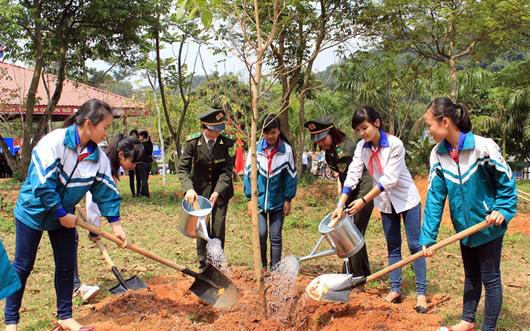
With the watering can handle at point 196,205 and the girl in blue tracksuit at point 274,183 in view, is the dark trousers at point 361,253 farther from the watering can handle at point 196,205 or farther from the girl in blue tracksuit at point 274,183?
the watering can handle at point 196,205

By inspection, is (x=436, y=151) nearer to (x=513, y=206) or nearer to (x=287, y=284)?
(x=513, y=206)

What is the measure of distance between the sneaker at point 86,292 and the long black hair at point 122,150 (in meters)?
1.04

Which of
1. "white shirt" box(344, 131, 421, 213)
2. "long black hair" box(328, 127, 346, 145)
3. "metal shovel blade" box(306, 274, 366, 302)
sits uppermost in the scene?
"long black hair" box(328, 127, 346, 145)

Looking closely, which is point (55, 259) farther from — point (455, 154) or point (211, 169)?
point (455, 154)

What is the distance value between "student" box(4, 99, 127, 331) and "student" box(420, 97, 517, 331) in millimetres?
2272

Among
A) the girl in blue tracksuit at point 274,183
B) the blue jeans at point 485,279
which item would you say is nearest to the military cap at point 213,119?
the girl in blue tracksuit at point 274,183

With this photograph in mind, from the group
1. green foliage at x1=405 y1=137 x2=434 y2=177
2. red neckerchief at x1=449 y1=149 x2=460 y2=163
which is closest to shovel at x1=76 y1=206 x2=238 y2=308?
red neckerchief at x1=449 y1=149 x2=460 y2=163

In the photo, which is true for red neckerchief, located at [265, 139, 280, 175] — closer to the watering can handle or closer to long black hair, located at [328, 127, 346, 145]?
long black hair, located at [328, 127, 346, 145]

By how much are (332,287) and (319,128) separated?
1597 millimetres

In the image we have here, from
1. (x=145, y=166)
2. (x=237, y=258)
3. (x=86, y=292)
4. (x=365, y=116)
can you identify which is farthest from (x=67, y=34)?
(x=365, y=116)

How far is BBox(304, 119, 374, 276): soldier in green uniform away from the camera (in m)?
4.75

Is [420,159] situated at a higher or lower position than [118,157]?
lower

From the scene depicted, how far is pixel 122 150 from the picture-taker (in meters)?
4.23

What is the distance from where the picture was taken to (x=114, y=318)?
4.04m
